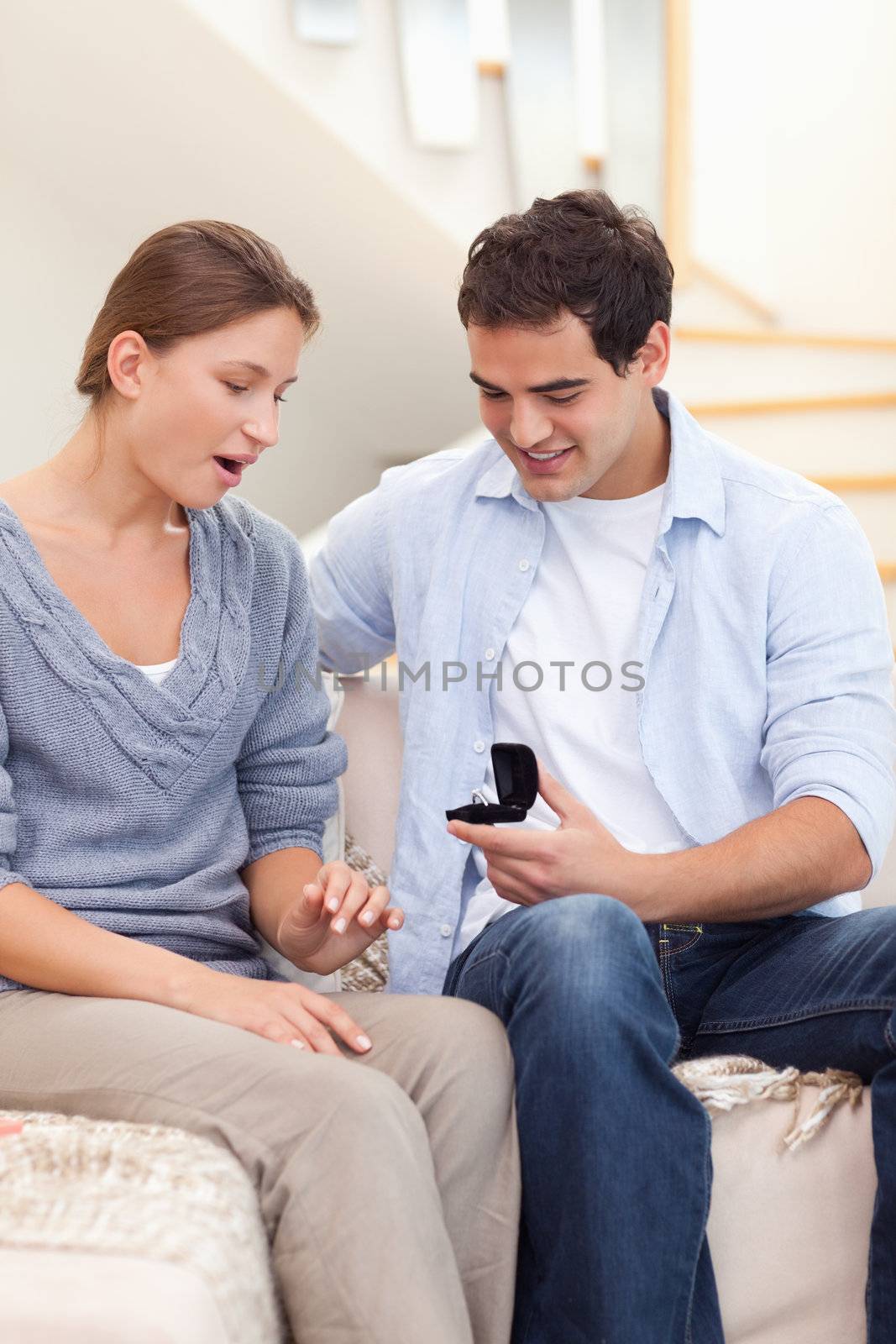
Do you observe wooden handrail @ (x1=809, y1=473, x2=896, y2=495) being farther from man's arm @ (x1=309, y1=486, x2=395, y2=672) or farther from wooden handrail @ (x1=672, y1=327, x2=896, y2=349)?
man's arm @ (x1=309, y1=486, x2=395, y2=672)

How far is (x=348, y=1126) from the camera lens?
102cm

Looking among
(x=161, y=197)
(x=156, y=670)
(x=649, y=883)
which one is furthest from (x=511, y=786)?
(x=161, y=197)

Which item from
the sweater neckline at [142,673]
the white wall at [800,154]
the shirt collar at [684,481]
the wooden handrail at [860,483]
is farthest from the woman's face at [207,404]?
the white wall at [800,154]

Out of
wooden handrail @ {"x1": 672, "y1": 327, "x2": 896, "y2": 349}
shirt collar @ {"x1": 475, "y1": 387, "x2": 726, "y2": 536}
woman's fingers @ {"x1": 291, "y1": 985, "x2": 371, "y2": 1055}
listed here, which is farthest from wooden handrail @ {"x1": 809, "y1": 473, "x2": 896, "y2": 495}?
woman's fingers @ {"x1": 291, "y1": 985, "x2": 371, "y2": 1055}

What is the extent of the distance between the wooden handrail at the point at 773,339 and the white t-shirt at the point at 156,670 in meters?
2.59

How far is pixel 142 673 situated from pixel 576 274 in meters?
0.65

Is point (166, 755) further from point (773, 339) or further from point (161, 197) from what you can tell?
point (161, 197)

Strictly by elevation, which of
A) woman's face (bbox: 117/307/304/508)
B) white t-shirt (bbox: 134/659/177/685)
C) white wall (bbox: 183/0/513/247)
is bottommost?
white t-shirt (bbox: 134/659/177/685)

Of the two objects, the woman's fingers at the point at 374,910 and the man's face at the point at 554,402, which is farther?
the man's face at the point at 554,402

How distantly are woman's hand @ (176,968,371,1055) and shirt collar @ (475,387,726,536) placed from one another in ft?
2.18

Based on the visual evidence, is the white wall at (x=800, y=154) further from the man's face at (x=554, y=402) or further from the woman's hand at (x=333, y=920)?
the woman's hand at (x=333, y=920)

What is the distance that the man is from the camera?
1.16 meters

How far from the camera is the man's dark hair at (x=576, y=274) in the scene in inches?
57.3

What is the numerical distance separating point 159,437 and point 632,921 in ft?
2.22
